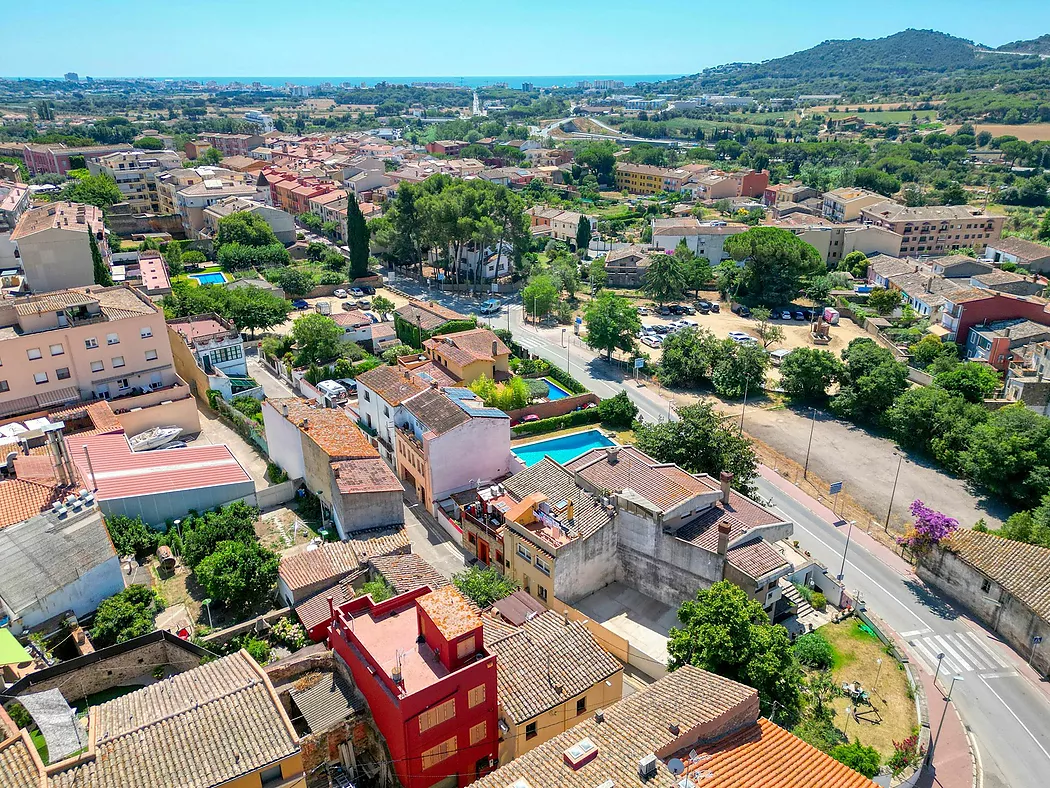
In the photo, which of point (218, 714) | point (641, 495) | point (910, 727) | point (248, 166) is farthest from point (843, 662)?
point (248, 166)

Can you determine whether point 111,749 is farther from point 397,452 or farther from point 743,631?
point 397,452

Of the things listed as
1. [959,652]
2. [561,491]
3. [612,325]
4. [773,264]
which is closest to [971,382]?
[612,325]

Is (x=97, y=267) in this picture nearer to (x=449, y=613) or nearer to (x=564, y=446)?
(x=564, y=446)

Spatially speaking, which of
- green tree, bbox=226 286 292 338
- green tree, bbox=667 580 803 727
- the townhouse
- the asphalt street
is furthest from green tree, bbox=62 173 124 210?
green tree, bbox=667 580 803 727

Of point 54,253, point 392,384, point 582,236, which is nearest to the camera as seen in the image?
point 392,384

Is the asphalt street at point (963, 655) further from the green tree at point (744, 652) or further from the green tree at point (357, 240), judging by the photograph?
the green tree at point (357, 240)

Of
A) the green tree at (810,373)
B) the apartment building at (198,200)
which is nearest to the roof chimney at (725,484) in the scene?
the green tree at (810,373)
